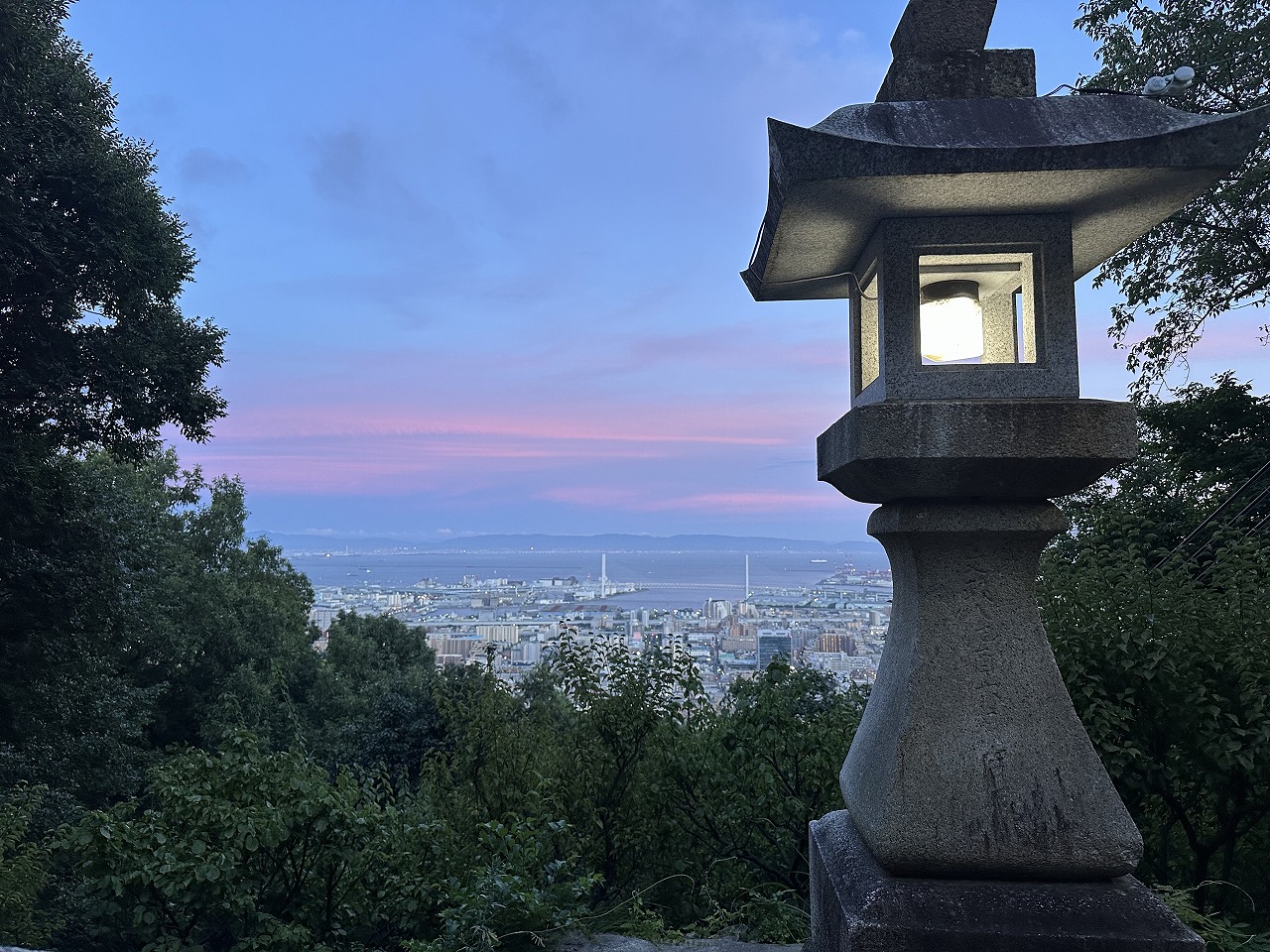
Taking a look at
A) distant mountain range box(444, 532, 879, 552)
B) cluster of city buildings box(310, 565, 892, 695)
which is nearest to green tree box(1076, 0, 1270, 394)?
cluster of city buildings box(310, 565, 892, 695)

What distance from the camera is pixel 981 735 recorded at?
2.33 meters

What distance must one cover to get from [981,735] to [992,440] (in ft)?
2.85

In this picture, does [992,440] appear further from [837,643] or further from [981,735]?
[837,643]

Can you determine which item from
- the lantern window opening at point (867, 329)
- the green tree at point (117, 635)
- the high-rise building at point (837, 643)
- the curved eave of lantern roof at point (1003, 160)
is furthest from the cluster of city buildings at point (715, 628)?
the green tree at point (117, 635)

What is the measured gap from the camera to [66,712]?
341 inches

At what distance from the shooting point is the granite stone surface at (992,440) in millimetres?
2293

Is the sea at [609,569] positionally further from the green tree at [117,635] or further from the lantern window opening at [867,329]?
the lantern window opening at [867,329]

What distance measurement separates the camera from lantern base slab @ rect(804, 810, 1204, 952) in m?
2.07

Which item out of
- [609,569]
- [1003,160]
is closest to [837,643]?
[1003,160]

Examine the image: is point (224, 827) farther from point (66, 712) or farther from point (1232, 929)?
point (66, 712)

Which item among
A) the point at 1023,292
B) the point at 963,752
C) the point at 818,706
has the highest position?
the point at 1023,292

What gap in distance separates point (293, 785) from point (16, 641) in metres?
5.96

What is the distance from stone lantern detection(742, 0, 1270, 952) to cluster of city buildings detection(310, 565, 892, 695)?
151 cm

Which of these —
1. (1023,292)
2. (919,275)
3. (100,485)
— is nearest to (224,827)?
(919,275)
